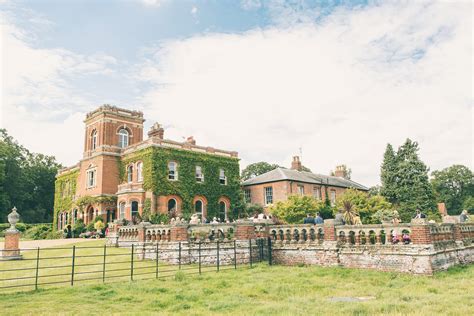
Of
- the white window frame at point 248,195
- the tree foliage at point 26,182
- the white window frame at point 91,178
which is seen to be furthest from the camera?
the tree foliage at point 26,182

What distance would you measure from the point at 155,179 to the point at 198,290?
1041 inches

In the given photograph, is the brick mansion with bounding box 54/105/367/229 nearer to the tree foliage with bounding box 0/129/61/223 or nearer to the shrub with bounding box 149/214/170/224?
the shrub with bounding box 149/214/170/224

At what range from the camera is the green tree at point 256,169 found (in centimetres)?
6956

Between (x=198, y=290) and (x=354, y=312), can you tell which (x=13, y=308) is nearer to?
(x=198, y=290)

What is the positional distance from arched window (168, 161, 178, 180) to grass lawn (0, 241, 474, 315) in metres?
24.8

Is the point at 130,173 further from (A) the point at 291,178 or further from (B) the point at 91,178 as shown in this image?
(A) the point at 291,178

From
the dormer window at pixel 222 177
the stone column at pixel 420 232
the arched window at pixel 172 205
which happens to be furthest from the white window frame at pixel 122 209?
the stone column at pixel 420 232

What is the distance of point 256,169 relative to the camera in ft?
229

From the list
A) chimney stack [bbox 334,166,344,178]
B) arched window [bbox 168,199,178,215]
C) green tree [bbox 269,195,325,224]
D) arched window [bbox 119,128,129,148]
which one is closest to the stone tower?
arched window [bbox 119,128,129,148]

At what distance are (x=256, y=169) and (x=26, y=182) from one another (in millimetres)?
36800

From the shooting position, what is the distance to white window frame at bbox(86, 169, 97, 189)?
40.4m

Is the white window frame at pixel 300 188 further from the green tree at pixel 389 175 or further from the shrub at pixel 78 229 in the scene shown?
the shrub at pixel 78 229

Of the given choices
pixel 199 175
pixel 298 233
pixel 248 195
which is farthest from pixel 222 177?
pixel 298 233

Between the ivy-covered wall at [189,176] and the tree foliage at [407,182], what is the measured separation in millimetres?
16332
